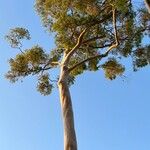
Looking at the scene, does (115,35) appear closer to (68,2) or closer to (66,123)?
(68,2)

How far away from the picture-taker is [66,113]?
63.6 ft

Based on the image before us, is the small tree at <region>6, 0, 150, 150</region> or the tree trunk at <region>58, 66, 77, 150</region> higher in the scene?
the small tree at <region>6, 0, 150, 150</region>

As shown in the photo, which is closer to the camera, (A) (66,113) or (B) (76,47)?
(A) (66,113)

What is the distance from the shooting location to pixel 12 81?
2372 cm

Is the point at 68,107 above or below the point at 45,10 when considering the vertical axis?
below

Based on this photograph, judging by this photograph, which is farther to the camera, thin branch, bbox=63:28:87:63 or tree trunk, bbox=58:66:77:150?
thin branch, bbox=63:28:87:63

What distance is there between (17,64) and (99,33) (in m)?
3.86

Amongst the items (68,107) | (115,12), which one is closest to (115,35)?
(115,12)

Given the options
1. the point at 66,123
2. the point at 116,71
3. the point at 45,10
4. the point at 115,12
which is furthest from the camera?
the point at 116,71

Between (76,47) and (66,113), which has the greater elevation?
(76,47)

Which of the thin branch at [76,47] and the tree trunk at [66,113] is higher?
the thin branch at [76,47]

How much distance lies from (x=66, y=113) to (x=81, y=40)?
13.4 ft

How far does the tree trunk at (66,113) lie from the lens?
18.2 metres

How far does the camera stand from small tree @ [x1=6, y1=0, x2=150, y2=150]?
70.5 ft
